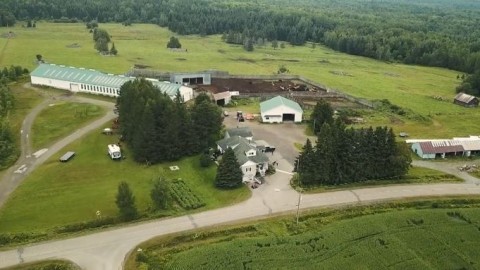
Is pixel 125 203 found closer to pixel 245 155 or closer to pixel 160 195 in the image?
pixel 160 195

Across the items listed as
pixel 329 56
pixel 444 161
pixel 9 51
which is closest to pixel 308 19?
pixel 329 56

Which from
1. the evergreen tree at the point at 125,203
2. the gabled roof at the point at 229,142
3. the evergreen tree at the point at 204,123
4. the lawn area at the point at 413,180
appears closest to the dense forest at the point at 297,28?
the lawn area at the point at 413,180

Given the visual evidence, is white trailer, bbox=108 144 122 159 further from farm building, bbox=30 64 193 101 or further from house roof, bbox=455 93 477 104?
house roof, bbox=455 93 477 104

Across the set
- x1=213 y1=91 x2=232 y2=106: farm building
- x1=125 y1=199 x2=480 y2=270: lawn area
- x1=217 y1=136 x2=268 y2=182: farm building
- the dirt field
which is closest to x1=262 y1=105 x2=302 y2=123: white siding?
x1=213 y1=91 x2=232 y2=106: farm building

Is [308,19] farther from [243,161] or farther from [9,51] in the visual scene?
[243,161]

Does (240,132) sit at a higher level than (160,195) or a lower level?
higher

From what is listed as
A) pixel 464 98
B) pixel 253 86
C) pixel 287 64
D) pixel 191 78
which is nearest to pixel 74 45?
pixel 191 78
